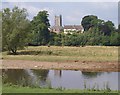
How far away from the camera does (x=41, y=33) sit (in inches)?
3590

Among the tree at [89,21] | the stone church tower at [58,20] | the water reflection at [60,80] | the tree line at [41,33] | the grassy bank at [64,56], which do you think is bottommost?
the water reflection at [60,80]

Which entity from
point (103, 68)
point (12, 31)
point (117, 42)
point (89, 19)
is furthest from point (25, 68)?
point (89, 19)

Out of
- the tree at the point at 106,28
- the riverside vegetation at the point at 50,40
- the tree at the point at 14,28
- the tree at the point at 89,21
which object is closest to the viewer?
the riverside vegetation at the point at 50,40

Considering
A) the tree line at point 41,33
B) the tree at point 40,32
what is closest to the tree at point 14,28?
the tree line at point 41,33

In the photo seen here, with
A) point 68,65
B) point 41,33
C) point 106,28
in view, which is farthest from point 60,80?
point 106,28

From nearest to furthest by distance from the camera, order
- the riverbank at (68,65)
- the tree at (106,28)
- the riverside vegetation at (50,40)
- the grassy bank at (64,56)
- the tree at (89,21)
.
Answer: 1. the riverbank at (68,65)
2. the grassy bank at (64,56)
3. the riverside vegetation at (50,40)
4. the tree at (106,28)
5. the tree at (89,21)

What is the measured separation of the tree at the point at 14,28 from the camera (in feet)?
178

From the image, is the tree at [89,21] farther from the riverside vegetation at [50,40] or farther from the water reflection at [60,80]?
the water reflection at [60,80]

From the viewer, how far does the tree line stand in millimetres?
54875

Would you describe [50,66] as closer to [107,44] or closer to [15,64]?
[15,64]

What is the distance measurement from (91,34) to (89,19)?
28299 mm

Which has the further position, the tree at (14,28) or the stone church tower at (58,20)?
the stone church tower at (58,20)

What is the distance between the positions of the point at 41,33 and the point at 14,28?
36.6m

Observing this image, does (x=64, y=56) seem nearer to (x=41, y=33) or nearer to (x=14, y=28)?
(x=14, y=28)
